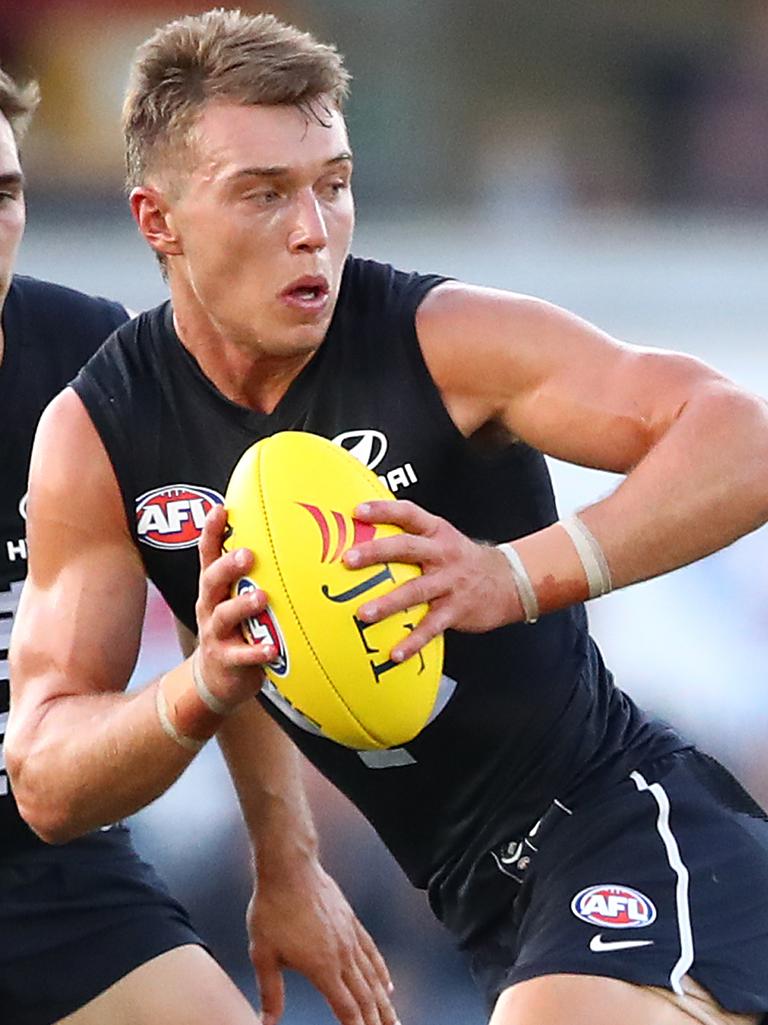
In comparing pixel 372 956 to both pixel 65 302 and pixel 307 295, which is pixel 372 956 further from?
pixel 65 302

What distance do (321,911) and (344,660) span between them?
118 centimetres

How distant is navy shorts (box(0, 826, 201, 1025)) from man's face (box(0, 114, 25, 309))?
1154 mm

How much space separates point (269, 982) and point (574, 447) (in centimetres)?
136

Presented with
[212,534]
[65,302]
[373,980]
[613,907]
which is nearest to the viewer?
[212,534]

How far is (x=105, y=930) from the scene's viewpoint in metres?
3.53

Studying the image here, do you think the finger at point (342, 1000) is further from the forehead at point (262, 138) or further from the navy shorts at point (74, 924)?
the forehead at point (262, 138)

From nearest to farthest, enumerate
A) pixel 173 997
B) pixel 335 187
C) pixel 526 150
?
pixel 335 187, pixel 173 997, pixel 526 150

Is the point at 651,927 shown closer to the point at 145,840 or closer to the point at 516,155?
the point at 145,840

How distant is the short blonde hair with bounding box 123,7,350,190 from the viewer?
2934 millimetres

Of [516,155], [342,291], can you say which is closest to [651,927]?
[342,291]

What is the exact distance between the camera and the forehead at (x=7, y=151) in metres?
3.55

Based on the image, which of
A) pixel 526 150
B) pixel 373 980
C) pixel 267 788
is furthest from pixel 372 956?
pixel 526 150

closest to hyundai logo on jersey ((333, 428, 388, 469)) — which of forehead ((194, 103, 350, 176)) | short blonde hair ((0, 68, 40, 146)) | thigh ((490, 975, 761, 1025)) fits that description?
forehead ((194, 103, 350, 176))

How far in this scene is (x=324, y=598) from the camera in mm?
2391
